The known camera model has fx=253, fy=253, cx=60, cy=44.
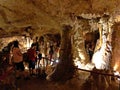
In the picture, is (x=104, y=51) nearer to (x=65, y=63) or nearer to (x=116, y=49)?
(x=116, y=49)

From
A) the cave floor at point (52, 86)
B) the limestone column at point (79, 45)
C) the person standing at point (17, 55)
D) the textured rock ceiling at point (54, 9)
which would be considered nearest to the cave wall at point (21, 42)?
the textured rock ceiling at point (54, 9)

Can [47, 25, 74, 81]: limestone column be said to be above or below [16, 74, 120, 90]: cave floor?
above

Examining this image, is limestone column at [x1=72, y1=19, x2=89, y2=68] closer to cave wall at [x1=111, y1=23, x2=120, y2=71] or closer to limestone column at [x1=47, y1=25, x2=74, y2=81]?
limestone column at [x1=47, y1=25, x2=74, y2=81]

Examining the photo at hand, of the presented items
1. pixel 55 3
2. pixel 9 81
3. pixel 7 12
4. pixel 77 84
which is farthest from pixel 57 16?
pixel 9 81

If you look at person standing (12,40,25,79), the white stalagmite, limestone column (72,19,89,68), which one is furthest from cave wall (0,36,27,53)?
person standing (12,40,25,79)

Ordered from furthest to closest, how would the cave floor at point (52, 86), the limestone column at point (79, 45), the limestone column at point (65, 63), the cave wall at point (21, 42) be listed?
the cave wall at point (21, 42) < the limestone column at point (79, 45) < the limestone column at point (65, 63) < the cave floor at point (52, 86)

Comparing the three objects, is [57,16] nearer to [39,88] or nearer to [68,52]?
[68,52]

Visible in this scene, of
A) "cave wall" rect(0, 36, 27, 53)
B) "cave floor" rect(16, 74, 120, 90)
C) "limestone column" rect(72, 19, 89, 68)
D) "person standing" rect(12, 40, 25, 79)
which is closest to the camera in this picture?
"person standing" rect(12, 40, 25, 79)

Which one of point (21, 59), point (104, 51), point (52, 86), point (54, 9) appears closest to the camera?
point (21, 59)

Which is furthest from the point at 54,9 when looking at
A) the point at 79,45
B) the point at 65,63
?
the point at 79,45

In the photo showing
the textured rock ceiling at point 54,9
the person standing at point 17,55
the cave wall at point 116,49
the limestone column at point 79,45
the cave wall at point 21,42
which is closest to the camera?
the person standing at point 17,55

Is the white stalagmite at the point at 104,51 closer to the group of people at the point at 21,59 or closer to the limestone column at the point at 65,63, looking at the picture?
the limestone column at the point at 65,63

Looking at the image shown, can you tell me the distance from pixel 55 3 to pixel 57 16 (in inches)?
49.8

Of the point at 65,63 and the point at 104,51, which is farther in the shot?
the point at 104,51
